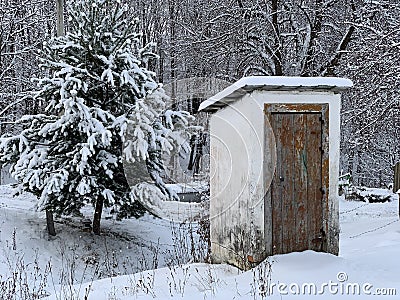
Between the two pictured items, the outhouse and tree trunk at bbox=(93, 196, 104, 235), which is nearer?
the outhouse

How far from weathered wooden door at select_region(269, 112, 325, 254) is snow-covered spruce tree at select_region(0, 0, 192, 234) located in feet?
13.3

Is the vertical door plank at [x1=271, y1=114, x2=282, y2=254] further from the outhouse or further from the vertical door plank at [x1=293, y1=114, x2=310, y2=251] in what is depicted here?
the vertical door plank at [x1=293, y1=114, x2=310, y2=251]

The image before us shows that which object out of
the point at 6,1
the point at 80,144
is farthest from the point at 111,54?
the point at 6,1

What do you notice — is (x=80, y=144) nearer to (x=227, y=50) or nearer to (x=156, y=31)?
(x=227, y=50)

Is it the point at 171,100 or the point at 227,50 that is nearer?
the point at 171,100

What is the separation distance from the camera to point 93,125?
8852mm

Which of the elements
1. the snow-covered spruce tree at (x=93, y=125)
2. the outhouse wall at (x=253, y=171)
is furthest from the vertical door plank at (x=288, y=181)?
the snow-covered spruce tree at (x=93, y=125)

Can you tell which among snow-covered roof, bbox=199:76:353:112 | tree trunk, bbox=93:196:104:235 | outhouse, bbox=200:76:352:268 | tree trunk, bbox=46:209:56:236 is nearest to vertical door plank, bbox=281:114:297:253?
outhouse, bbox=200:76:352:268

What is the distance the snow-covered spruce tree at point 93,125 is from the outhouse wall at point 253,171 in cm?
332

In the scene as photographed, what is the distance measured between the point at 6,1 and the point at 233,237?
1369 cm

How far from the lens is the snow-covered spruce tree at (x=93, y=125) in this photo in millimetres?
8758

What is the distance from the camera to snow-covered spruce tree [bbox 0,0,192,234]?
8758 mm

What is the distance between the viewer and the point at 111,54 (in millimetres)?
9477

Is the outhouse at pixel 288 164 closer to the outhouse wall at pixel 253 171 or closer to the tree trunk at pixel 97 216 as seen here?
the outhouse wall at pixel 253 171
